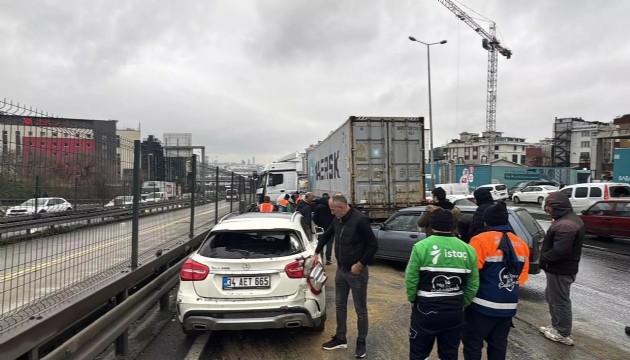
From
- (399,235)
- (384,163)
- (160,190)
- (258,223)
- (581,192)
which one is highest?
(384,163)

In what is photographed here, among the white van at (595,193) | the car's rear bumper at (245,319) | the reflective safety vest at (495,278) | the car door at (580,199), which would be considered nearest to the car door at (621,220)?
the white van at (595,193)

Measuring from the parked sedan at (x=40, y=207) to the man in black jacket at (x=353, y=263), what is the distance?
8.66ft

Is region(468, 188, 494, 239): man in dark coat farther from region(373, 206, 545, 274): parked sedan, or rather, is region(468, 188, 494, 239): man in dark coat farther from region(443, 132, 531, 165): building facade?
region(443, 132, 531, 165): building facade

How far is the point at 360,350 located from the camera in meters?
4.49

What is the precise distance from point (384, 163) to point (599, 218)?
23.2 feet

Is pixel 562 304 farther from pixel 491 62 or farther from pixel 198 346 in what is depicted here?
pixel 491 62

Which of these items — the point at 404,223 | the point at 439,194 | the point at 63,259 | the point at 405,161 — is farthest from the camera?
the point at 405,161

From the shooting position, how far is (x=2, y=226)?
10.7 ft

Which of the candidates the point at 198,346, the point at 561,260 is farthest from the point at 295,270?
the point at 561,260

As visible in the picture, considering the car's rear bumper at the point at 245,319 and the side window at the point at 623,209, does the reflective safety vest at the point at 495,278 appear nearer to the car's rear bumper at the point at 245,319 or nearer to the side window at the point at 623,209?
the car's rear bumper at the point at 245,319

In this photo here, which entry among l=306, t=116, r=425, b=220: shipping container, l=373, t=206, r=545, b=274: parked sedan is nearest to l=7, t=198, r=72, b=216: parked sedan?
l=373, t=206, r=545, b=274: parked sedan

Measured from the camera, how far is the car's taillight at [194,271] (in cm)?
465

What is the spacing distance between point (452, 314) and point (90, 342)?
2961 mm

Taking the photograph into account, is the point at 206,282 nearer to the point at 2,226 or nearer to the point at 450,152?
the point at 2,226
